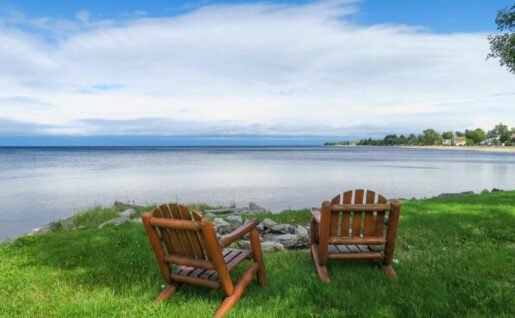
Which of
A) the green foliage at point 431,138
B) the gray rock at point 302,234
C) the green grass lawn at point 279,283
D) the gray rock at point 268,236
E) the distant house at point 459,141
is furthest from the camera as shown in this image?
the green foliage at point 431,138

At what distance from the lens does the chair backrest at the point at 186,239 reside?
416 cm

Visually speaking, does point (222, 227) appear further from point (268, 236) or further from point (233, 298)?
point (233, 298)

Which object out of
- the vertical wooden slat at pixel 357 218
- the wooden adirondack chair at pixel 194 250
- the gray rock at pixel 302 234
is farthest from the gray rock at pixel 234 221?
the wooden adirondack chair at pixel 194 250

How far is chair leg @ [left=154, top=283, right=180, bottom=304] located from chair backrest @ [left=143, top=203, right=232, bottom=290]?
0.14 m

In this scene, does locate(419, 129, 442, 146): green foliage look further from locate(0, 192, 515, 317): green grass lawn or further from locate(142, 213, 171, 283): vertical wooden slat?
locate(142, 213, 171, 283): vertical wooden slat

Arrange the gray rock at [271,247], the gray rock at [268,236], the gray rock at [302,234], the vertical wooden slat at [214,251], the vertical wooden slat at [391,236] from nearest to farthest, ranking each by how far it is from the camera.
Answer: the vertical wooden slat at [214,251] < the vertical wooden slat at [391,236] < the gray rock at [271,247] < the gray rock at [302,234] < the gray rock at [268,236]

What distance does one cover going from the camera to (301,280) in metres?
5.39

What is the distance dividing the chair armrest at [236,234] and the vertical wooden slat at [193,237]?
31cm

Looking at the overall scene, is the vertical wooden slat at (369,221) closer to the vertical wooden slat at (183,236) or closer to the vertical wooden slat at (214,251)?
the vertical wooden slat at (214,251)

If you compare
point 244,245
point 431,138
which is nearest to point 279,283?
point 244,245

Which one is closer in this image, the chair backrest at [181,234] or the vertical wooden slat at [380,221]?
the chair backrest at [181,234]

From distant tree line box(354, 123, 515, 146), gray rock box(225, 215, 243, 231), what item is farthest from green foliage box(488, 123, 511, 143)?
gray rock box(225, 215, 243, 231)

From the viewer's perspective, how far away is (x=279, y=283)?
5.30 metres

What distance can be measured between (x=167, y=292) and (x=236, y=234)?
4.19ft
